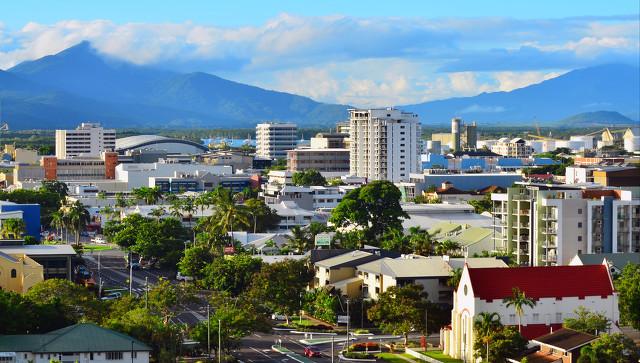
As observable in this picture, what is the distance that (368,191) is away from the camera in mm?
107812

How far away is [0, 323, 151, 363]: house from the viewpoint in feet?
180

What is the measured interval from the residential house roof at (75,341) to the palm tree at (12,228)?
39095 mm

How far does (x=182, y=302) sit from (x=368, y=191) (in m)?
39.7

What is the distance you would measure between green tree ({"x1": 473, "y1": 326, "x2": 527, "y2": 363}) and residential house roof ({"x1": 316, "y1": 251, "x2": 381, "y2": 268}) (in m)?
22.6

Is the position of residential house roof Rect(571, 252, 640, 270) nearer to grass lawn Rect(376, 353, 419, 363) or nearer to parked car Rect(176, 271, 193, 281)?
grass lawn Rect(376, 353, 419, 363)

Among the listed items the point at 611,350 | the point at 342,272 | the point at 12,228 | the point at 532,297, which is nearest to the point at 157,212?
the point at 12,228

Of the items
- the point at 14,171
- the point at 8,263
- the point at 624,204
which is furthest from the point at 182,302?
the point at 14,171

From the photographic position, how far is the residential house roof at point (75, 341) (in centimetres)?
5494

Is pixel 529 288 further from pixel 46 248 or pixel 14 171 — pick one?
pixel 14 171

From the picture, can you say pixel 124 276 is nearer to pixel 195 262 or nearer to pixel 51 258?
pixel 195 262

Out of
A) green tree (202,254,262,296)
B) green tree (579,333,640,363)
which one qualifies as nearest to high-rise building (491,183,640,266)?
green tree (202,254,262,296)

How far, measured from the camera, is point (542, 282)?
204ft

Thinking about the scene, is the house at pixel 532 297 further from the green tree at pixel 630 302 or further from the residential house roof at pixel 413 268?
the residential house roof at pixel 413 268

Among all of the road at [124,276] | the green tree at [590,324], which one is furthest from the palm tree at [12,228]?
the green tree at [590,324]
